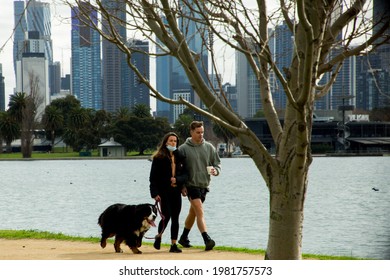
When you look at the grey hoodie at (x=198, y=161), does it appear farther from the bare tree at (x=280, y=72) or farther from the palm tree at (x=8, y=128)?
the palm tree at (x=8, y=128)

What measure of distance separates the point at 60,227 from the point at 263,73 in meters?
17.1

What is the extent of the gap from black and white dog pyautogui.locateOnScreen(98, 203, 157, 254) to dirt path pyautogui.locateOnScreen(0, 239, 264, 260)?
210mm

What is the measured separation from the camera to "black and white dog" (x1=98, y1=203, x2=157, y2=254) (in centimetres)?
1001

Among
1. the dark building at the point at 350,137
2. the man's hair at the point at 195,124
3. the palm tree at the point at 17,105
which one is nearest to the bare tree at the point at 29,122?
the palm tree at the point at 17,105

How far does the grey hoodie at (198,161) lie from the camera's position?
10453mm

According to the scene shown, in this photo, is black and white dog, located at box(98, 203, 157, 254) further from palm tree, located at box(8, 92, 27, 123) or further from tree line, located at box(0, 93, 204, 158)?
palm tree, located at box(8, 92, 27, 123)

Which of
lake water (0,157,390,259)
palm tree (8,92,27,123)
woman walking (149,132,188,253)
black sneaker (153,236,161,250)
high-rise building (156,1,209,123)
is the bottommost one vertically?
lake water (0,157,390,259)

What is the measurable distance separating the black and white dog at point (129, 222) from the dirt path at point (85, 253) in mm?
210

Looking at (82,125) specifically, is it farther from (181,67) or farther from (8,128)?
(181,67)

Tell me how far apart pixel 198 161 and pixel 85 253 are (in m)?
2.06

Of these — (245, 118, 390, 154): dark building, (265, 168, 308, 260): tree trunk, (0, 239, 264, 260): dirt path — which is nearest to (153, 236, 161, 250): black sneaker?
(0, 239, 264, 260): dirt path

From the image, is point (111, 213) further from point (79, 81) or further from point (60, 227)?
point (79, 81)

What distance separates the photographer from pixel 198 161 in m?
10.5
